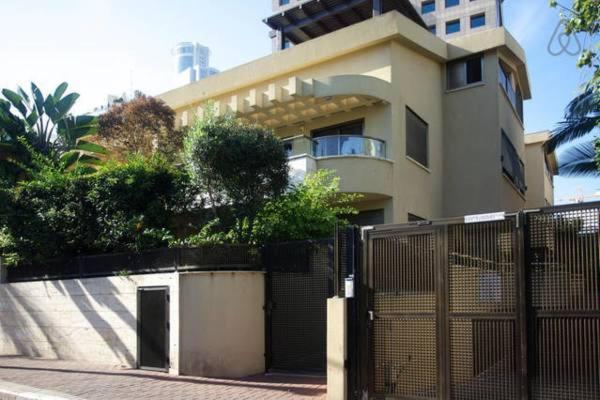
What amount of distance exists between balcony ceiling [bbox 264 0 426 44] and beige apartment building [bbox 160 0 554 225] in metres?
6.20

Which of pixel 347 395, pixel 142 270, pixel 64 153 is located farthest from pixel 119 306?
pixel 64 153

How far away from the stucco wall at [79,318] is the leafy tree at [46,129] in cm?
627

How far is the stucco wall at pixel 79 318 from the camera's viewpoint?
37.4 feet

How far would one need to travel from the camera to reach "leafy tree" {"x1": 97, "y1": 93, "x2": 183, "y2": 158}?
18.5m

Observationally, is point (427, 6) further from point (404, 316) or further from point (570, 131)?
point (404, 316)

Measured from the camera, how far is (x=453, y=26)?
172 ft

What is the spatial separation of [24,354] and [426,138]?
1382 cm

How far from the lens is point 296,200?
41.5 feet

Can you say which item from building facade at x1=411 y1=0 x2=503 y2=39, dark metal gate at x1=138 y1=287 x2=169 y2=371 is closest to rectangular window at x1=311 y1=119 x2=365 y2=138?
dark metal gate at x1=138 y1=287 x2=169 y2=371

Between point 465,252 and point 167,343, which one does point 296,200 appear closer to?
point 167,343

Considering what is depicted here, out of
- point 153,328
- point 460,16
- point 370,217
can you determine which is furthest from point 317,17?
point 460,16

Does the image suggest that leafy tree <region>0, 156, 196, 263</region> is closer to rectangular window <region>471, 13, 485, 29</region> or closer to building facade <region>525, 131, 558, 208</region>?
building facade <region>525, 131, 558, 208</region>

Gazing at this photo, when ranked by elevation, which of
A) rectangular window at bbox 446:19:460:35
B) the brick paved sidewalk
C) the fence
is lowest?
the brick paved sidewalk

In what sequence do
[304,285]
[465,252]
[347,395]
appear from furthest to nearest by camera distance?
[304,285]
[347,395]
[465,252]
